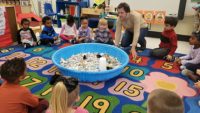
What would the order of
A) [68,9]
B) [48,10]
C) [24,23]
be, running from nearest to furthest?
[24,23], [68,9], [48,10]

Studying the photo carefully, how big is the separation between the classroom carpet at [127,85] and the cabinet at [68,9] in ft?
7.41

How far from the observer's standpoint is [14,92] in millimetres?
1142

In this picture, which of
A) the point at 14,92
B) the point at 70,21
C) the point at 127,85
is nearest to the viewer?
A: the point at 14,92

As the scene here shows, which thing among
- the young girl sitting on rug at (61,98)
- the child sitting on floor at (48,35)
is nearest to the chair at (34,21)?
the child sitting on floor at (48,35)

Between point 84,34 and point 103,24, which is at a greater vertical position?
point 103,24

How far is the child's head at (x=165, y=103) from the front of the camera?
2.45 ft

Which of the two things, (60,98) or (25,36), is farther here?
(25,36)

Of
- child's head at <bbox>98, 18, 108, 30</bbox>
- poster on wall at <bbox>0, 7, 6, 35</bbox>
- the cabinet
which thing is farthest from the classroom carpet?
the cabinet

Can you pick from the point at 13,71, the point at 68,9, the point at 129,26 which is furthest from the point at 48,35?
the point at 13,71

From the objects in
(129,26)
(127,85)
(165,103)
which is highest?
(129,26)

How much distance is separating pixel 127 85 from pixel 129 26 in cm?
118

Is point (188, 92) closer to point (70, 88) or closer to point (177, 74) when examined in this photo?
point (177, 74)

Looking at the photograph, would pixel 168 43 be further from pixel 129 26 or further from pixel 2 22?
pixel 2 22

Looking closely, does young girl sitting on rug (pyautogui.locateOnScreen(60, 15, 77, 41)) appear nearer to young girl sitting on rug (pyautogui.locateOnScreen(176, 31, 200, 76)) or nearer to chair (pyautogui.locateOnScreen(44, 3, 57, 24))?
chair (pyautogui.locateOnScreen(44, 3, 57, 24))
